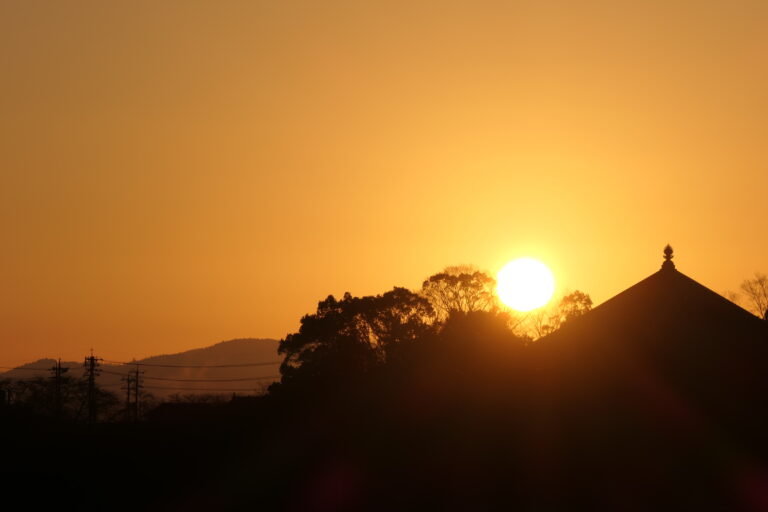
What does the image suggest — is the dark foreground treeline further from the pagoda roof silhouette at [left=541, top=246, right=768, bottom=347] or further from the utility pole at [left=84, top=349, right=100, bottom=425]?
the utility pole at [left=84, top=349, right=100, bottom=425]

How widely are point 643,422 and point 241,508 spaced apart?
12369 millimetres

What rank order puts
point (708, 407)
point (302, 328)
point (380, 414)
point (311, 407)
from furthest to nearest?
point (302, 328) → point (311, 407) → point (380, 414) → point (708, 407)

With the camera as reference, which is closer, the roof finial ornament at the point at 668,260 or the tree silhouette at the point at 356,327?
the roof finial ornament at the point at 668,260

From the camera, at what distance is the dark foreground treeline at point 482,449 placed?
25.8 metres

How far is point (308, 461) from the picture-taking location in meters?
28.7

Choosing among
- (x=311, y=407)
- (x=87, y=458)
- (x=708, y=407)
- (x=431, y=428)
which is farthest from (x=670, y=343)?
(x=87, y=458)

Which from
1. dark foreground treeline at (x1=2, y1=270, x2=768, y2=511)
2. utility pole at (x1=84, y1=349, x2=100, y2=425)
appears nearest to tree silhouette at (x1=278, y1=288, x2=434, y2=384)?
utility pole at (x1=84, y1=349, x2=100, y2=425)

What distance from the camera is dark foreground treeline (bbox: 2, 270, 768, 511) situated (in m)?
25.8

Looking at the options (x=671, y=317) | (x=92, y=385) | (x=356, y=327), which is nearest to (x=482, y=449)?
(x=671, y=317)

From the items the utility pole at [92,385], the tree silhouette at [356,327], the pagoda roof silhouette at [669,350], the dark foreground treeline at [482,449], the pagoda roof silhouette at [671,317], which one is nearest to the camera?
the dark foreground treeline at [482,449]

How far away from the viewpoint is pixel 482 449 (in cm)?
2705

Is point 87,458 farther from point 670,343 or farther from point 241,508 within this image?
point 670,343

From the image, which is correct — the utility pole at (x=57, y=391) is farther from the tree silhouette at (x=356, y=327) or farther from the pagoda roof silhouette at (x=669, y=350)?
the pagoda roof silhouette at (x=669, y=350)

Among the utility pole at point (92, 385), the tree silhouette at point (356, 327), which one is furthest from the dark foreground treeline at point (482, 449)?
the utility pole at point (92, 385)
